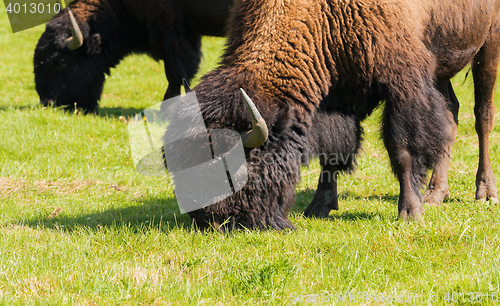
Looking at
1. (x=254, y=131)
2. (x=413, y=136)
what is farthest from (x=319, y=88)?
(x=413, y=136)

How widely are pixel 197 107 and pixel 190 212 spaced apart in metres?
0.78

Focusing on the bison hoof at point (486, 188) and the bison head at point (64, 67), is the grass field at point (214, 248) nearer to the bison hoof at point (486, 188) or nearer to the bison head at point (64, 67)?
the bison hoof at point (486, 188)

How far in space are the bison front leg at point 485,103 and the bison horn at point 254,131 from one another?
2923 millimetres

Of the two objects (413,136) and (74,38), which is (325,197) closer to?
(413,136)

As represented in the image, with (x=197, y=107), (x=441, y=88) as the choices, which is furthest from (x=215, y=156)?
(x=441, y=88)

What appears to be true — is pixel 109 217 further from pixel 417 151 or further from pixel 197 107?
pixel 417 151

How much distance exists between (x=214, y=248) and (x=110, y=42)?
20.1 feet

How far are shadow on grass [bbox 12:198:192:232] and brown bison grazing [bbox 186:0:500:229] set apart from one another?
2.04 feet

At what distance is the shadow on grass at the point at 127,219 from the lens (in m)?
4.05

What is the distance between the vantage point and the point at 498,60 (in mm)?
5211

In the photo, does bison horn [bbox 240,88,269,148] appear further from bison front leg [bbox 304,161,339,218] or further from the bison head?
the bison head

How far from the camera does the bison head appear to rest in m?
8.44

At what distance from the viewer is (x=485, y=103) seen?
5.40 meters

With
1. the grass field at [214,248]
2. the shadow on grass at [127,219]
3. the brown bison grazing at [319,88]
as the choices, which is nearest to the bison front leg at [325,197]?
the grass field at [214,248]
